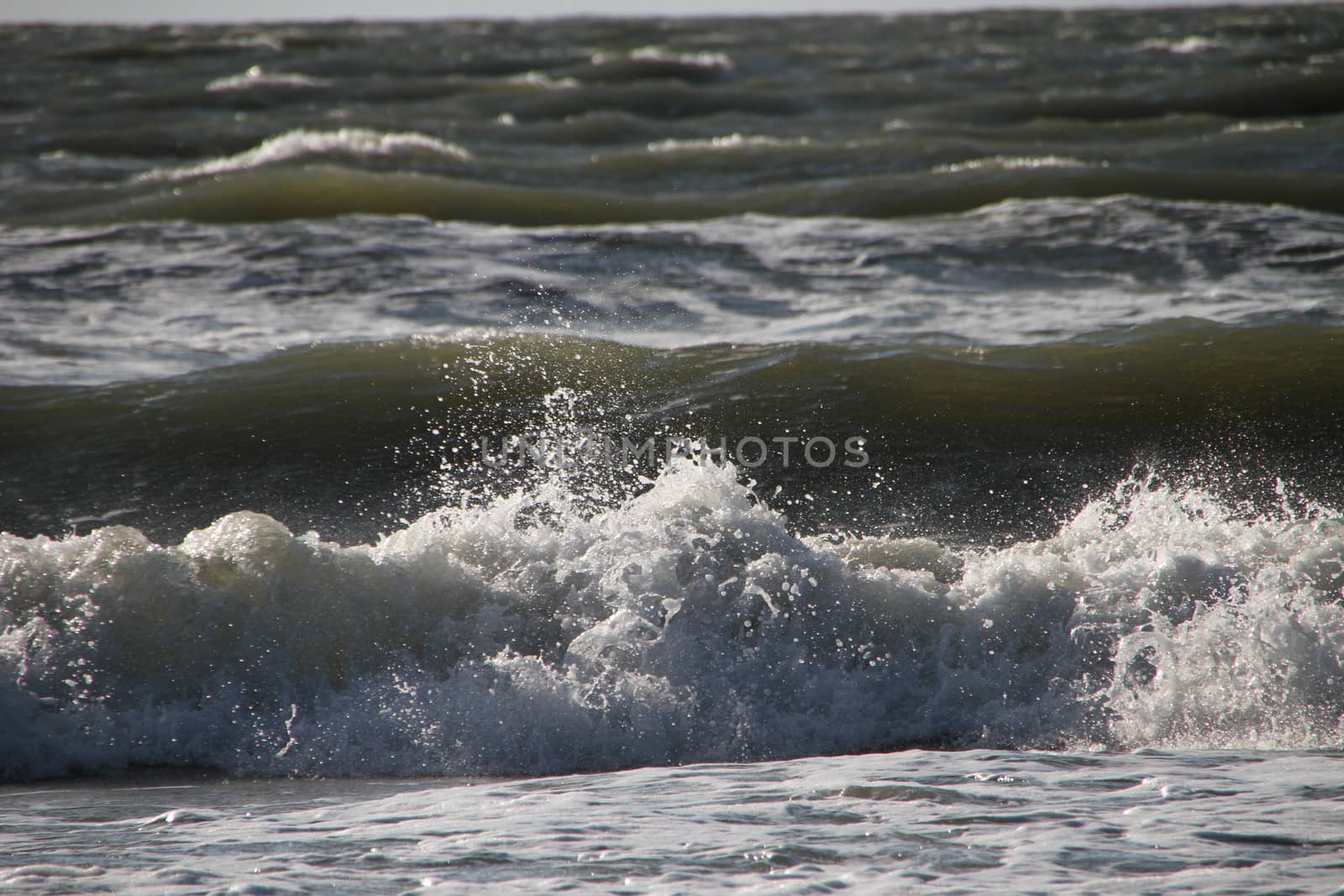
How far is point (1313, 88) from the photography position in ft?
57.3

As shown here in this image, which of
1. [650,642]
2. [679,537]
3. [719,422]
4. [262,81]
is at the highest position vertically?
[262,81]

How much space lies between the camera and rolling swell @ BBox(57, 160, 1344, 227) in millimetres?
11219

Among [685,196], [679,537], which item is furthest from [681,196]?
[679,537]

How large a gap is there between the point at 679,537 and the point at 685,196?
8309 mm

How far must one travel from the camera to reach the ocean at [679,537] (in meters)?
3.17

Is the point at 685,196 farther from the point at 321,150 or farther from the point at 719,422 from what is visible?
the point at 719,422

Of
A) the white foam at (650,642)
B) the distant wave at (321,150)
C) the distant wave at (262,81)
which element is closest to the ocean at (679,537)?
the white foam at (650,642)

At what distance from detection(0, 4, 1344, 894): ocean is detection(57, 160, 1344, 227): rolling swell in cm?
8

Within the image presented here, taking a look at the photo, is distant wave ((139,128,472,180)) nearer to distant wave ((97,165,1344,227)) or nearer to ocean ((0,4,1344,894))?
distant wave ((97,165,1344,227))

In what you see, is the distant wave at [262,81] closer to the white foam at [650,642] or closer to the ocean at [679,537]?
the ocean at [679,537]

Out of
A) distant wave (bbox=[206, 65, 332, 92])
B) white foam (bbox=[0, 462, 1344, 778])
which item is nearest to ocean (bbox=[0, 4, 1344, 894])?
white foam (bbox=[0, 462, 1344, 778])

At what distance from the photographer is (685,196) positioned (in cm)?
1232

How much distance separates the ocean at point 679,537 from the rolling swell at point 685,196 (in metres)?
0.08

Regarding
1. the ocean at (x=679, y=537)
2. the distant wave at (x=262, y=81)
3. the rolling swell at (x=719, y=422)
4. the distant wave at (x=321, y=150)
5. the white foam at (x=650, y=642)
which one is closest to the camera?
the ocean at (x=679, y=537)
